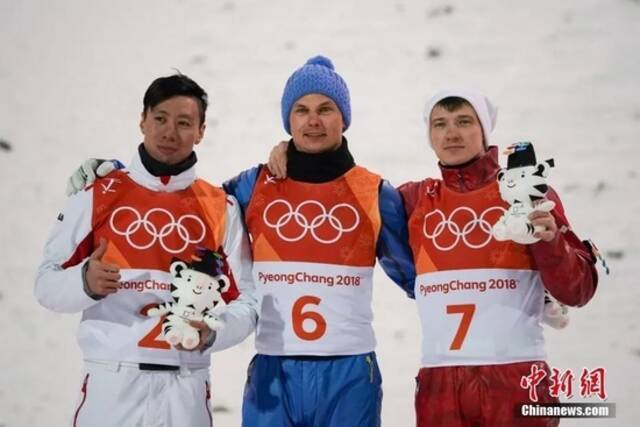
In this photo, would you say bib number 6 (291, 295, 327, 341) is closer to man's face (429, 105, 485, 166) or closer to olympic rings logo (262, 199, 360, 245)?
olympic rings logo (262, 199, 360, 245)

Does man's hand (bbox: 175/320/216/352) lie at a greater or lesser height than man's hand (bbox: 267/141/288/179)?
lesser

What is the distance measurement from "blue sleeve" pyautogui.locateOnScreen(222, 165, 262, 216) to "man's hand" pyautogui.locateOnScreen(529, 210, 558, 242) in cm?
75

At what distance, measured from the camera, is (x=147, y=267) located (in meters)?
1.88

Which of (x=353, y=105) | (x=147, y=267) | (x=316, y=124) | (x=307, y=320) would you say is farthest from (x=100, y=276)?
(x=353, y=105)

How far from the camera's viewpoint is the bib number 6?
77.4 inches

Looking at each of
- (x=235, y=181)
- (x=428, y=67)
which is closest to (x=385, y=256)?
(x=235, y=181)

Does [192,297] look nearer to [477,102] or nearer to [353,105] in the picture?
[477,102]

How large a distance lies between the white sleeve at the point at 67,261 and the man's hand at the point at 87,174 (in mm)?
18

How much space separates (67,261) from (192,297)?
1.24ft

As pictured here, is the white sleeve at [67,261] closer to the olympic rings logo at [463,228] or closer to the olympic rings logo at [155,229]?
the olympic rings logo at [155,229]

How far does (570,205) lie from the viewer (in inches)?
109

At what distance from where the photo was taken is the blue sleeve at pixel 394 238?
208cm

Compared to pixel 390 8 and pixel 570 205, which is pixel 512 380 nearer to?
pixel 570 205

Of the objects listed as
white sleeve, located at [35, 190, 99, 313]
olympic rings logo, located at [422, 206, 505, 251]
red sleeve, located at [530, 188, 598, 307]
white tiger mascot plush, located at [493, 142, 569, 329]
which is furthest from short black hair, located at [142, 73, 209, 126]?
red sleeve, located at [530, 188, 598, 307]
